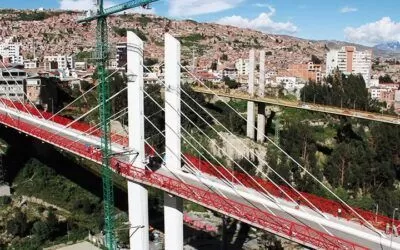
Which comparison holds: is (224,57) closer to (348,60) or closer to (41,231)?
(348,60)

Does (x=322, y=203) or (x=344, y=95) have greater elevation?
(x=344, y=95)

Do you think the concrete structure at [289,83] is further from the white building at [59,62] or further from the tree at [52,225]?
the tree at [52,225]

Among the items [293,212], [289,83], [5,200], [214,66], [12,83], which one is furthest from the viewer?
[214,66]

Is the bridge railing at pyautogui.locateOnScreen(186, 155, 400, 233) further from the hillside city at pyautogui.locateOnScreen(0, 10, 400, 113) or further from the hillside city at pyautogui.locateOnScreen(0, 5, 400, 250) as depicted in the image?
the hillside city at pyautogui.locateOnScreen(0, 10, 400, 113)

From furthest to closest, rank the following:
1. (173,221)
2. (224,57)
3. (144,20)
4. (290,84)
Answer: (144,20), (224,57), (290,84), (173,221)

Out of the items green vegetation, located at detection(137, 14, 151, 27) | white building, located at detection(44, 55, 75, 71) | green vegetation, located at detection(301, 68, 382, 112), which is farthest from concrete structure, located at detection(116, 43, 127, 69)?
green vegetation, located at detection(137, 14, 151, 27)

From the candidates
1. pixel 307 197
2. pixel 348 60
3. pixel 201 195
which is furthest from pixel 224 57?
pixel 201 195

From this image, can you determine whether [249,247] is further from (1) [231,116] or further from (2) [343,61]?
(2) [343,61]

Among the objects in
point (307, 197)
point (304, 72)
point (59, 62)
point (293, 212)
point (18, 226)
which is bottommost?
point (18, 226)
